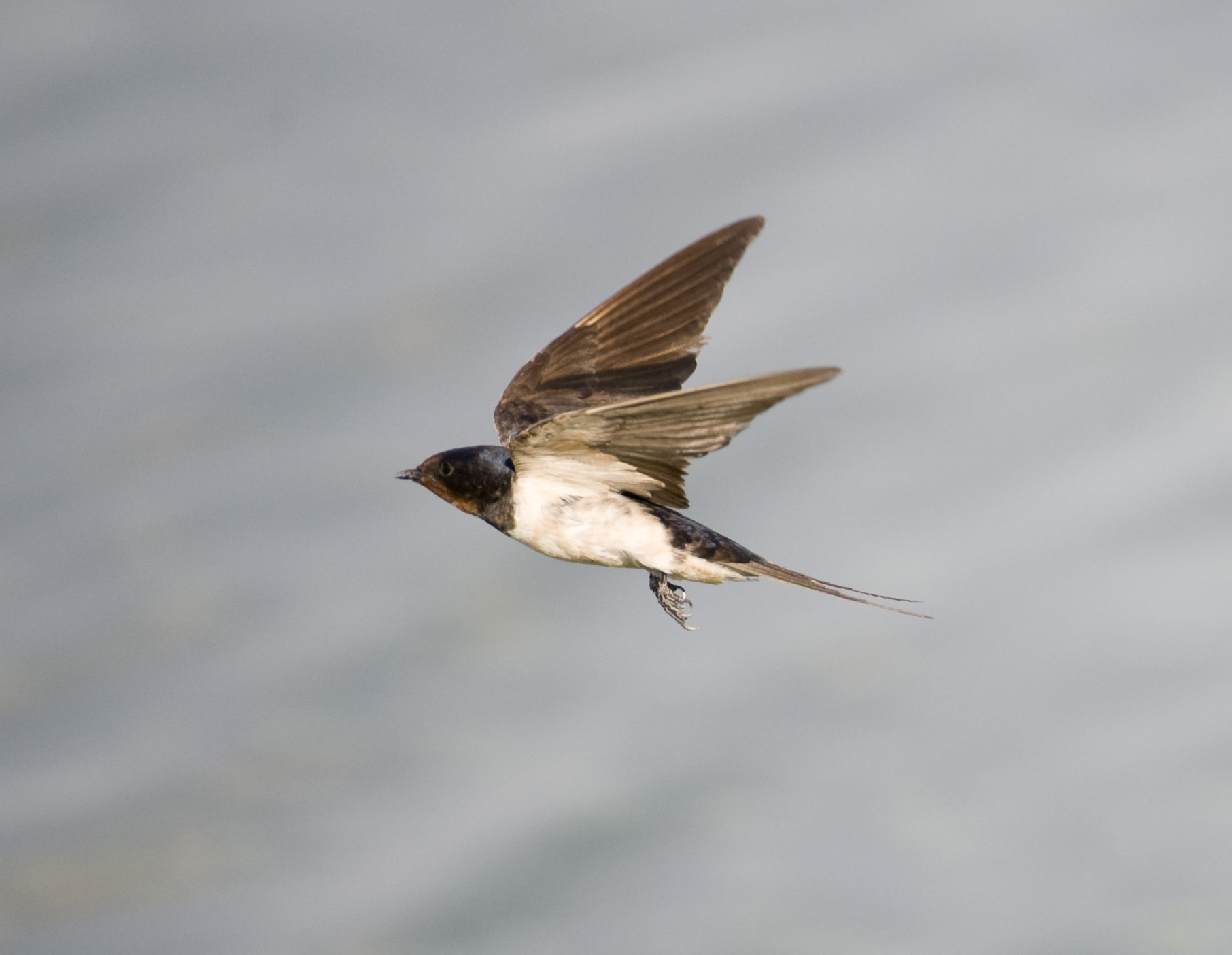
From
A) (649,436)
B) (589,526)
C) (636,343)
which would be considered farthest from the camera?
(636,343)

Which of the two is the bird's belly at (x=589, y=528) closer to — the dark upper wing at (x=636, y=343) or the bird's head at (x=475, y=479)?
the bird's head at (x=475, y=479)

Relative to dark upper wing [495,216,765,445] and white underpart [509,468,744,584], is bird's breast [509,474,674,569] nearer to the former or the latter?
white underpart [509,468,744,584]

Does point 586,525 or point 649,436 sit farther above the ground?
point 649,436

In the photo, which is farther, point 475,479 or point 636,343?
point 636,343

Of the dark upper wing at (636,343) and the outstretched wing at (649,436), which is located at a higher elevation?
the dark upper wing at (636,343)

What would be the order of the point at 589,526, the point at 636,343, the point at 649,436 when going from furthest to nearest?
the point at 636,343 < the point at 589,526 < the point at 649,436

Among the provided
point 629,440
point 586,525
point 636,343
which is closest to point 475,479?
point 586,525

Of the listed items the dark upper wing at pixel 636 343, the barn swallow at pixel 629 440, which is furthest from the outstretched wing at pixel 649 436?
the dark upper wing at pixel 636 343

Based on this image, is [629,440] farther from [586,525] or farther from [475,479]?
[475,479]
